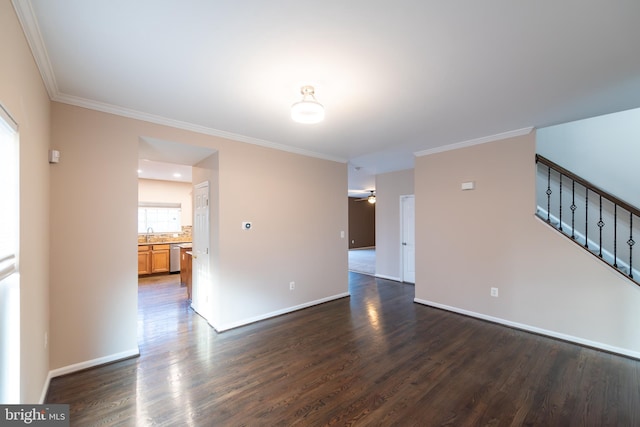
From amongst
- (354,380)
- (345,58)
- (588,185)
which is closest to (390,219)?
(588,185)

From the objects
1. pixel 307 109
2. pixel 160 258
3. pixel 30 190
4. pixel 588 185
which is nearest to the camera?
pixel 30 190

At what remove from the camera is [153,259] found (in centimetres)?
692

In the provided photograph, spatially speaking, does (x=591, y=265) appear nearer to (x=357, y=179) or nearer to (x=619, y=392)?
(x=619, y=392)

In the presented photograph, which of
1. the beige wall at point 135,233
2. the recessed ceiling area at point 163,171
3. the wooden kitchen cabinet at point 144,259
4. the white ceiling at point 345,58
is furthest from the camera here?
the wooden kitchen cabinet at point 144,259

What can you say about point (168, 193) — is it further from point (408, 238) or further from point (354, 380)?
point (354, 380)

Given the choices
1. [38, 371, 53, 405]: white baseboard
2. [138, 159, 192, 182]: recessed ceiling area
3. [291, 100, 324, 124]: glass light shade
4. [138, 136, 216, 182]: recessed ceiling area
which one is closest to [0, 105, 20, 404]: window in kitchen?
[38, 371, 53, 405]: white baseboard

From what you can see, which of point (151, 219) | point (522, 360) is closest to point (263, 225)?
point (522, 360)

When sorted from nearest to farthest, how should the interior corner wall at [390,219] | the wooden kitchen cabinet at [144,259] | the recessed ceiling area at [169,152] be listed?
the recessed ceiling area at [169,152]
the interior corner wall at [390,219]
the wooden kitchen cabinet at [144,259]

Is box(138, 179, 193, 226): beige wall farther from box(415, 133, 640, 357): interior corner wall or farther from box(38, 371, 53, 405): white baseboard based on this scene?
box(415, 133, 640, 357): interior corner wall

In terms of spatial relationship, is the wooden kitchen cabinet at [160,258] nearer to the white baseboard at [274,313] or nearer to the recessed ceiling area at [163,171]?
the recessed ceiling area at [163,171]

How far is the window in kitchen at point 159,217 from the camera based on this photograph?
7.37 metres

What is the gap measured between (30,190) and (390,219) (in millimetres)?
5906

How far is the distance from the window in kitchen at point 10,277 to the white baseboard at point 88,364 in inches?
36.4

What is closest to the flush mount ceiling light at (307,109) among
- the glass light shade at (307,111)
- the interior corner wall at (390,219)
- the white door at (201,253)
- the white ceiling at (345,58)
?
the glass light shade at (307,111)
